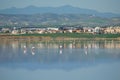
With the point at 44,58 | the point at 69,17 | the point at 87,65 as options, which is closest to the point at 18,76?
the point at 87,65

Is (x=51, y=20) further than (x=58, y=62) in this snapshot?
Yes

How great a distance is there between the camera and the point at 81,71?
7.37 m

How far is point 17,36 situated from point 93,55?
6961mm

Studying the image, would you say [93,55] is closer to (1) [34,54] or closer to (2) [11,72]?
(1) [34,54]

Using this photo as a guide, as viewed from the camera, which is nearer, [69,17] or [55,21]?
[55,21]

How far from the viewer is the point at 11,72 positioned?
24.0ft

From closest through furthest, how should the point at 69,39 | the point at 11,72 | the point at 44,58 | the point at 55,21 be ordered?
the point at 11,72 → the point at 44,58 → the point at 69,39 → the point at 55,21

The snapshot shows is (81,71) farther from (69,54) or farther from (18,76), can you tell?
(69,54)

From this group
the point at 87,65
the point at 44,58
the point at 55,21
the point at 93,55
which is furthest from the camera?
the point at 55,21

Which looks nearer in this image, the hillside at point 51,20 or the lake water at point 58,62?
the lake water at point 58,62

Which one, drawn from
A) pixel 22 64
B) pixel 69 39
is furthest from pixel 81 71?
pixel 69 39

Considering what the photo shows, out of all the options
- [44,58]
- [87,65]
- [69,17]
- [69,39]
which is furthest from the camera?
[69,17]

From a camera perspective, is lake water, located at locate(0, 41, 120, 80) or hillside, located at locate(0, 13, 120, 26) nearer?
lake water, located at locate(0, 41, 120, 80)

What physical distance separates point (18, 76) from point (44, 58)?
229cm
